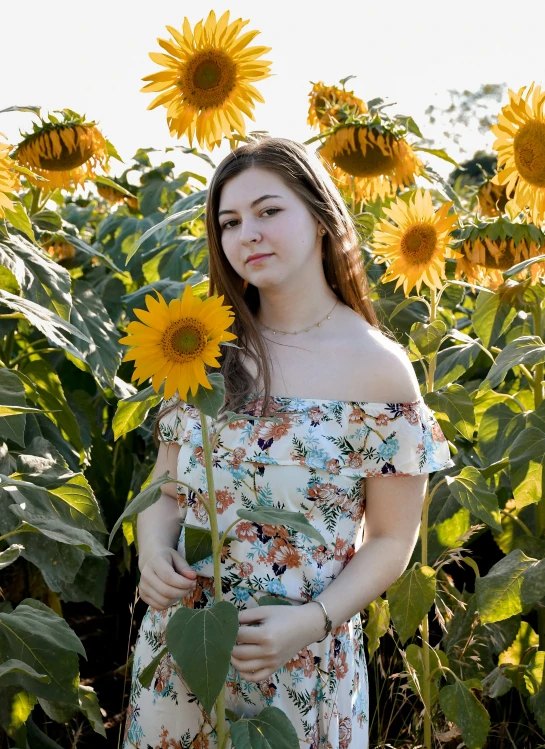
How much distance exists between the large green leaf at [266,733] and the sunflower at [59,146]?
1.61 metres

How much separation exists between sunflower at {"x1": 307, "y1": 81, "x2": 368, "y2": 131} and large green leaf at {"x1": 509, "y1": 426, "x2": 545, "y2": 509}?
116cm

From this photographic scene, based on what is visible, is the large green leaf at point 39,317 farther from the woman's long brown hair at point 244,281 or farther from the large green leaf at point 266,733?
the large green leaf at point 266,733

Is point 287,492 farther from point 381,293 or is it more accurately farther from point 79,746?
point 79,746

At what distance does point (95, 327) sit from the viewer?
2.53 meters

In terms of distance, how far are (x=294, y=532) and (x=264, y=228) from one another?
1.66 ft

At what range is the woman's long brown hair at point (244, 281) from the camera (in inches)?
66.6

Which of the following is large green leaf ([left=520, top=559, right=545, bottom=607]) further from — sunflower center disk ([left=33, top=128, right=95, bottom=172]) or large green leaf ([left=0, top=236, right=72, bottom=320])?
sunflower center disk ([left=33, top=128, right=95, bottom=172])

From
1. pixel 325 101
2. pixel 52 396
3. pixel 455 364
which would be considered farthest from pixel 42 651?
pixel 325 101

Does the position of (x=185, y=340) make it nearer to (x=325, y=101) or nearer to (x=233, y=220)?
(x=233, y=220)

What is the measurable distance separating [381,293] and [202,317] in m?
1.35

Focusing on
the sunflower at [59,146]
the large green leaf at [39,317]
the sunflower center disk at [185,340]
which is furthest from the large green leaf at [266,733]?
the sunflower at [59,146]

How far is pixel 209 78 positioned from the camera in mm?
1803

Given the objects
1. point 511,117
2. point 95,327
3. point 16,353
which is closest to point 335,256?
point 511,117

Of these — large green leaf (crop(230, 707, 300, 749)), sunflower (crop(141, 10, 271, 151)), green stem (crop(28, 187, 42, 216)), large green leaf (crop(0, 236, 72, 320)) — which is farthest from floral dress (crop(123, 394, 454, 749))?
green stem (crop(28, 187, 42, 216))
